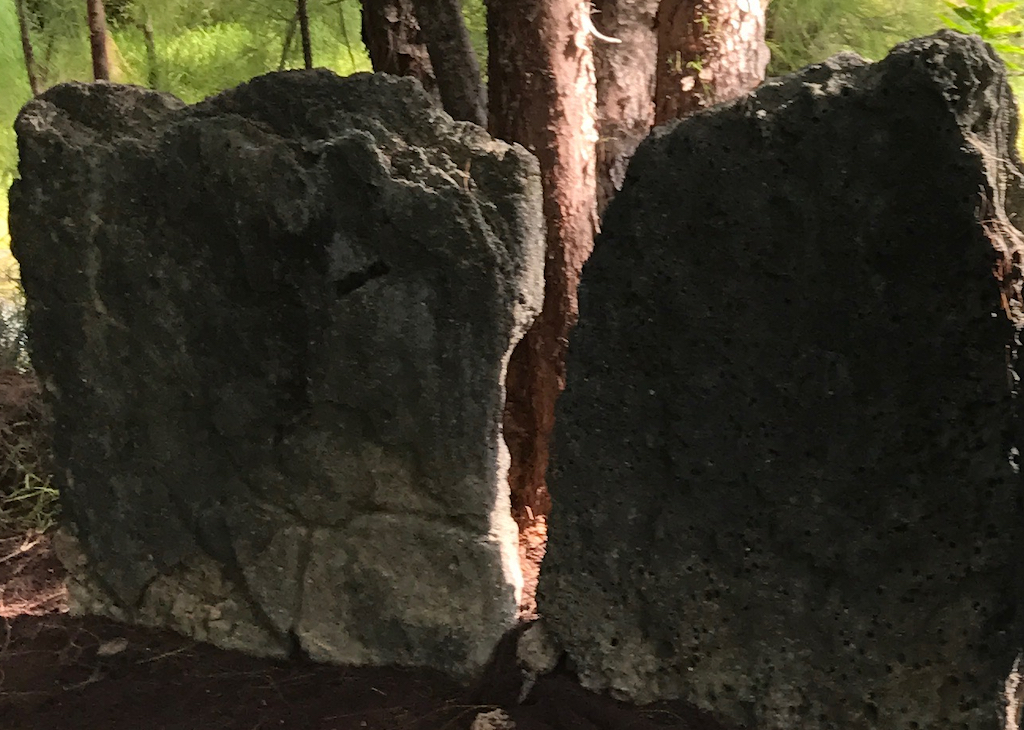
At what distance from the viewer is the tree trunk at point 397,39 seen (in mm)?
1913

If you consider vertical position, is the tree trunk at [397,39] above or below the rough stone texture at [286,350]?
above

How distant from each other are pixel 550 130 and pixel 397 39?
1.36 ft

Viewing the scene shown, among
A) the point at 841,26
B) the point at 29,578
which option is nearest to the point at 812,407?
the point at 29,578

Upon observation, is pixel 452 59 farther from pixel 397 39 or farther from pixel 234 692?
pixel 234 692

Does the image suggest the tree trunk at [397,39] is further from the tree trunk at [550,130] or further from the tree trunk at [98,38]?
the tree trunk at [98,38]

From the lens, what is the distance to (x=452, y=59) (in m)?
1.96

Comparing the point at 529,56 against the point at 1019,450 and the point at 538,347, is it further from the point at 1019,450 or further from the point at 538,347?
the point at 1019,450

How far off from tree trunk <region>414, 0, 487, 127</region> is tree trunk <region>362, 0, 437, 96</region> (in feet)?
0.06

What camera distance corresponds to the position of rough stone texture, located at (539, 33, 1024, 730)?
1146 millimetres

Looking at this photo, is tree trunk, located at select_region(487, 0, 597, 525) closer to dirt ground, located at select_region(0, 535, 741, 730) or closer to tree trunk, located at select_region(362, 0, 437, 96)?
tree trunk, located at select_region(362, 0, 437, 96)

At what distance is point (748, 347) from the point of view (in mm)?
1279

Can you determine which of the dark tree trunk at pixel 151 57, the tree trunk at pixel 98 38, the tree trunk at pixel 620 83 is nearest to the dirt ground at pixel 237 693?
the tree trunk at pixel 620 83

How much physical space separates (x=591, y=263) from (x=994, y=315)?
0.57m

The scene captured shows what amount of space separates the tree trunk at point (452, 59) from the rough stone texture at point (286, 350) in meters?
0.49
